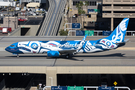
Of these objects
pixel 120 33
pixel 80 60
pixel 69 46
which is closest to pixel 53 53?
pixel 69 46

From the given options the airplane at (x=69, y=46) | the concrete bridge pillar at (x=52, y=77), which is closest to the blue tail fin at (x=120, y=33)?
the airplane at (x=69, y=46)

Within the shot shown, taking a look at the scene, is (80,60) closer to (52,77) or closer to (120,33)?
(52,77)

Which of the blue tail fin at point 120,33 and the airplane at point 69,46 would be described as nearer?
the airplane at point 69,46

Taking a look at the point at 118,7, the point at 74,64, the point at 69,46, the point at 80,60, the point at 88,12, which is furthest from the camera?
the point at 88,12

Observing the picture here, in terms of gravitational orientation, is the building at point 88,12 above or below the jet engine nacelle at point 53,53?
above

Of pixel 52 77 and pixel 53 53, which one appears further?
pixel 53 53

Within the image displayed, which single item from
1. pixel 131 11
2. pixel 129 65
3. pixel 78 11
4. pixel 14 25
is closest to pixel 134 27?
pixel 131 11

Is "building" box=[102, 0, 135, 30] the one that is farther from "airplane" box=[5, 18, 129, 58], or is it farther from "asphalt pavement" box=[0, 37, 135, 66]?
"airplane" box=[5, 18, 129, 58]

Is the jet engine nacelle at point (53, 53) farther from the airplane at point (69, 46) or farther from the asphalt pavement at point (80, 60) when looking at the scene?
the asphalt pavement at point (80, 60)

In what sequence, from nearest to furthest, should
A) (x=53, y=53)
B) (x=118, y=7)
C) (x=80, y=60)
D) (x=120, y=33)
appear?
(x=80, y=60) → (x=53, y=53) → (x=120, y=33) → (x=118, y=7)

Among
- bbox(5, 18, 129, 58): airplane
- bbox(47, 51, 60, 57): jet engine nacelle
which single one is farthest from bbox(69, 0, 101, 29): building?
bbox(47, 51, 60, 57): jet engine nacelle

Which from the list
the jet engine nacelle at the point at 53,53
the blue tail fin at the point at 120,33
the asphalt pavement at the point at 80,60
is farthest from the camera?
the blue tail fin at the point at 120,33

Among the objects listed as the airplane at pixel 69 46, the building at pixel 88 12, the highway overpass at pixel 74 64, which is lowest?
the highway overpass at pixel 74 64
